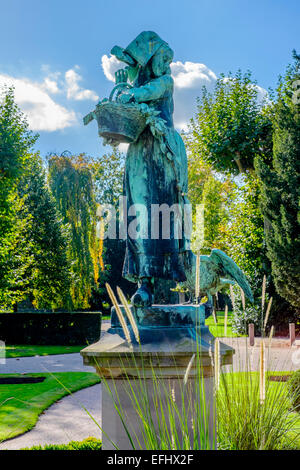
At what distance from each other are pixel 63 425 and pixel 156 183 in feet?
13.3

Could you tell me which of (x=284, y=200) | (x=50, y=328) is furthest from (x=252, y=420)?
(x=50, y=328)

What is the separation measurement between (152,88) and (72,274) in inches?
710

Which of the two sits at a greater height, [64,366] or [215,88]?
[215,88]

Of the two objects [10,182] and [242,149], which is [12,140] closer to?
[10,182]

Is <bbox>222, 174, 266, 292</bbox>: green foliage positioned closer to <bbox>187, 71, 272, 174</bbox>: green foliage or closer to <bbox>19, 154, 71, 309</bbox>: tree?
<bbox>187, 71, 272, 174</bbox>: green foliage

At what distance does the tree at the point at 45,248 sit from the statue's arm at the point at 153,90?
17.2m

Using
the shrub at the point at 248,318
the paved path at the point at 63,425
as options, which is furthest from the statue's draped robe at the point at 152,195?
the shrub at the point at 248,318

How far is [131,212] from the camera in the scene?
11.8 feet

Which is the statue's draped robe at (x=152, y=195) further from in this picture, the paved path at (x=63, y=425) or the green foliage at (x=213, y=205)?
the green foliage at (x=213, y=205)

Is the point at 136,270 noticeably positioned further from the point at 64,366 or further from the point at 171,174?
the point at 64,366

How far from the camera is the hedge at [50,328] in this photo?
17.8 meters

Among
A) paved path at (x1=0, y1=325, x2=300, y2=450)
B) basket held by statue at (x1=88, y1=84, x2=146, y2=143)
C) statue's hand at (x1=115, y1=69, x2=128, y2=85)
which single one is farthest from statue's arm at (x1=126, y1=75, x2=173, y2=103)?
paved path at (x1=0, y1=325, x2=300, y2=450)

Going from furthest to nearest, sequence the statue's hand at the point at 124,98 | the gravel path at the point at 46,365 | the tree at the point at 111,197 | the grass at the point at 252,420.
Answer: the tree at the point at 111,197, the gravel path at the point at 46,365, the statue's hand at the point at 124,98, the grass at the point at 252,420
